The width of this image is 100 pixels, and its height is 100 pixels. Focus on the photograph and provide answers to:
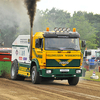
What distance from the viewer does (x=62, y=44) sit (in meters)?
14.8

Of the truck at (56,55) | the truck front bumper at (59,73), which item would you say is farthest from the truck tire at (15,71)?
the truck front bumper at (59,73)

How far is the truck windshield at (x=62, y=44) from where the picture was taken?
48.1 feet

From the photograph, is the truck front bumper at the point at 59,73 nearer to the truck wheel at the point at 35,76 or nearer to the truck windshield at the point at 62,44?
the truck wheel at the point at 35,76

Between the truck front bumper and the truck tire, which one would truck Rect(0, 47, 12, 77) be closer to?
the truck tire

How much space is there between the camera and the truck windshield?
14.7 metres

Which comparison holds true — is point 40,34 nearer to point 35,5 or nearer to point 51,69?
point 51,69

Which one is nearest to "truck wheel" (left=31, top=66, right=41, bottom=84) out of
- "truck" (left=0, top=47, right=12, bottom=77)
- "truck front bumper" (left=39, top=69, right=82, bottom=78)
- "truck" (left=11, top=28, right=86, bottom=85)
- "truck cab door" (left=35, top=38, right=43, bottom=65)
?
"truck" (left=11, top=28, right=86, bottom=85)

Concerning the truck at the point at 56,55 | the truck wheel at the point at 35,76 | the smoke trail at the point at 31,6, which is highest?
the smoke trail at the point at 31,6

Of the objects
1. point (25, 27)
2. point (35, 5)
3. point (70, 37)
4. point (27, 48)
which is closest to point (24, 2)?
point (35, 5)

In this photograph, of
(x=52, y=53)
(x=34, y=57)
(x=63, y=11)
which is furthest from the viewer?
(x=63, y=11)

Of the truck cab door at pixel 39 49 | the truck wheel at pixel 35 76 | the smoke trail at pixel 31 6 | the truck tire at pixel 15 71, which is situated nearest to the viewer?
the truck cab door at pixel 39 49

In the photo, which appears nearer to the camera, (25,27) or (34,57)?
(34,57)

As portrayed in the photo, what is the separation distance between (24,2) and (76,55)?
519 centimetres

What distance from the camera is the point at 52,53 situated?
14.5m
